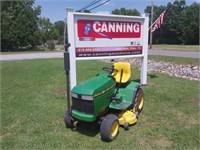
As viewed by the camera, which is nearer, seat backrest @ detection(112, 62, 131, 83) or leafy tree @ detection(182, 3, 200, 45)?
seat backrest @ detection(112, 62, 131, 83)

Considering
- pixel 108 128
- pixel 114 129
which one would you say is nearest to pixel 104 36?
pixel 114 129

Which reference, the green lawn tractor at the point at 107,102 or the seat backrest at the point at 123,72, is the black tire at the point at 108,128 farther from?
the seat backrest at the point at 123,72

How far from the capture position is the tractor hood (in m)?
3.62

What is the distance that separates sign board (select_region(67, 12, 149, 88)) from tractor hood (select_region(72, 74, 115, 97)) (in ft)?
4.66

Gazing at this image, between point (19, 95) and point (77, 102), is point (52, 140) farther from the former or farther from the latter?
point (19, 95)

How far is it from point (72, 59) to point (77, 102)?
5.87ft

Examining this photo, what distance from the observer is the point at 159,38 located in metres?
60.2

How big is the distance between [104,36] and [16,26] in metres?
32.5

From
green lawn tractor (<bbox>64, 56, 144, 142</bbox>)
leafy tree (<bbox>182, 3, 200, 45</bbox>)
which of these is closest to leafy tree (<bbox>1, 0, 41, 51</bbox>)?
green lawn tractor (<bbox>64, 56, 144, 142</bbox>)

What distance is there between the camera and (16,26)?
34.6 metres

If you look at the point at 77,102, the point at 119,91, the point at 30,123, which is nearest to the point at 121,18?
the point at 119,91

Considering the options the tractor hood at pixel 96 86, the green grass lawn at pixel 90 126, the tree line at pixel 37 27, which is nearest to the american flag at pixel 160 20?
the green grass lawn at pixel 90 126

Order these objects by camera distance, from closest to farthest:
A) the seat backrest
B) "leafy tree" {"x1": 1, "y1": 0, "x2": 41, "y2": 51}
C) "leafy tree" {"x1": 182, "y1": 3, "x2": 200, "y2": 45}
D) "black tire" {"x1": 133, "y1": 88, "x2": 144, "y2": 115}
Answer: "black tire" {"x1": 133, "y1": 88, "x2": 144, "y2": 115} < the seat backrest < "leafy tree" {"x1": 1, "y1": 0, "x2": 41, "y2": 51} < "leafy tree" {"x1": 182, "y1": 3, "x2": 200, "y2": 45}

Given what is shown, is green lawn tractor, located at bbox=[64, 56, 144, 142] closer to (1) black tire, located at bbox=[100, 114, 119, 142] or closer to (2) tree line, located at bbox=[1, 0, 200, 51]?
(1) black tire, located at bbox=[100, 114, 119, 142]
